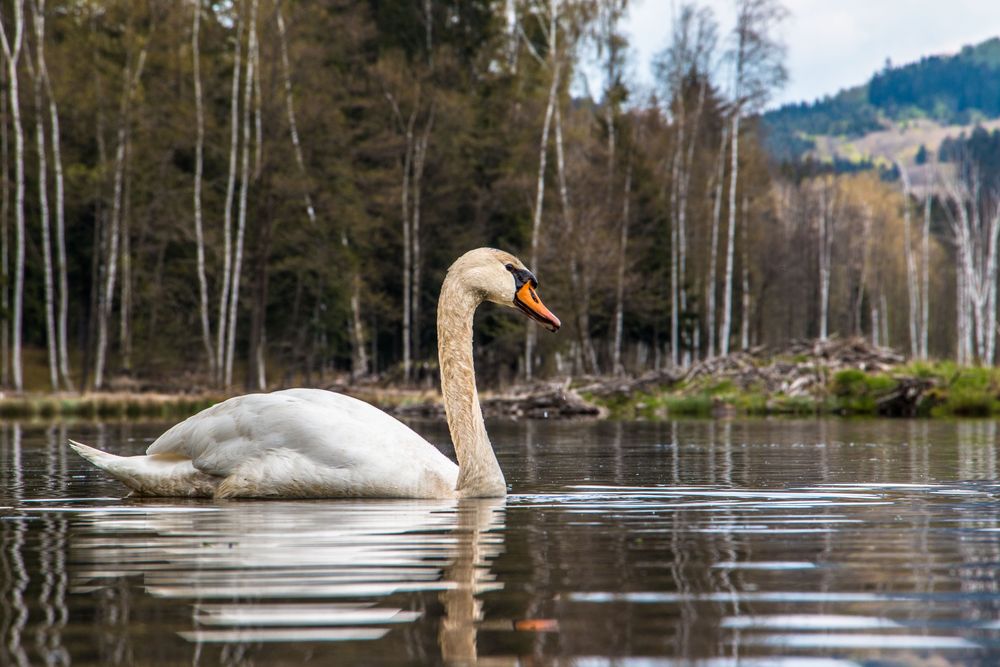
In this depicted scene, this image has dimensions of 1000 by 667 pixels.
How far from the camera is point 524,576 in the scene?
188 inches

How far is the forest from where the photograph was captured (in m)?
43.1

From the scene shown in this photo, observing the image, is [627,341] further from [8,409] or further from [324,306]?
[8,409]

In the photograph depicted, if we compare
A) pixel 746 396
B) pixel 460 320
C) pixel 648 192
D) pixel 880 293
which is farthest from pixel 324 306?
pixel 880 293

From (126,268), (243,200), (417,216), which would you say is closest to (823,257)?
(417,216)

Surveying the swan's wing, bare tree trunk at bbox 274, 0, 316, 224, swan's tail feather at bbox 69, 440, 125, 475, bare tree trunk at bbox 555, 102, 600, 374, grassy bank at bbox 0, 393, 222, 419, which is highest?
bare tree trunk at bbox 274, 0, 316, 224

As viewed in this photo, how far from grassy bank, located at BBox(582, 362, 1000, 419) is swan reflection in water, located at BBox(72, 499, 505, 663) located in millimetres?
23682

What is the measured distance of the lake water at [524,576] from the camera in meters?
3.44

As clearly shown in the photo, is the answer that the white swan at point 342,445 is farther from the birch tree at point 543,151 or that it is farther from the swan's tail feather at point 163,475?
the birch tree at point 543,151

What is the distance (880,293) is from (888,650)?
95338 millimetres

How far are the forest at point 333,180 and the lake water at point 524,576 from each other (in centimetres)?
3109

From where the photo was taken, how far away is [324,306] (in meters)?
47.7

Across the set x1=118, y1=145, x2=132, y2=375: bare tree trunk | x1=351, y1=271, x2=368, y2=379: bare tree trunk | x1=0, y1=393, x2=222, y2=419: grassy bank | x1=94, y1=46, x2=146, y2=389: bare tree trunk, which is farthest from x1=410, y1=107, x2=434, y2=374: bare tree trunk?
x1=0, y1=393, x2=222, y2=419: grassy bank

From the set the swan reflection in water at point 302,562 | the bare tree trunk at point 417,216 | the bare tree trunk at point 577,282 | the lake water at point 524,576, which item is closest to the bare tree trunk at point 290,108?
the bare tree trunk at point 417,216

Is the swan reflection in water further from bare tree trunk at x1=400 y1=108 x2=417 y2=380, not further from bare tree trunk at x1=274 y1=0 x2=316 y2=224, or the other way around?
bare tree trunk at x1=274 y1=0 x2=316 y2=224
